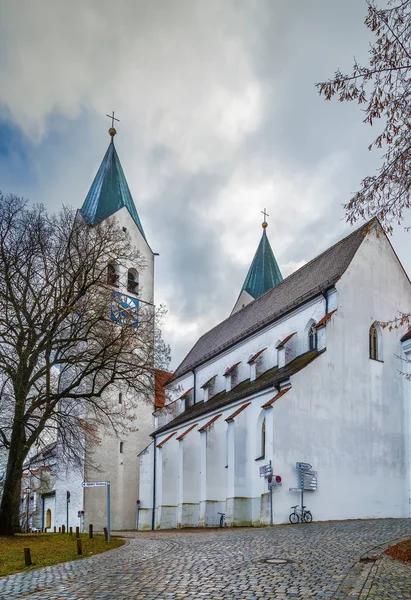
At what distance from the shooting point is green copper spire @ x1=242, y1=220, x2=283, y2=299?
1911 inches

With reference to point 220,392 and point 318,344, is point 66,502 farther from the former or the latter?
point 318,344

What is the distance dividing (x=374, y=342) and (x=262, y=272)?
22.2 m

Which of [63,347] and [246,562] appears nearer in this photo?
[246,562]

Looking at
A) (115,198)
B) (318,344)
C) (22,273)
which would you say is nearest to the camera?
(22,273)

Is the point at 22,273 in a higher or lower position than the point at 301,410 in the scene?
higher

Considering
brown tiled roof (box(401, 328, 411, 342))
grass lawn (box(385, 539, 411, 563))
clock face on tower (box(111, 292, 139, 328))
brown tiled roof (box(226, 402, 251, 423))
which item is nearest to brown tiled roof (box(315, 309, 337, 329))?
brown tiled roof (box(401, 328, 411, 342))

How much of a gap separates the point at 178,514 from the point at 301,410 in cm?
989

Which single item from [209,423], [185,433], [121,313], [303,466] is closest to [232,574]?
[303,466]

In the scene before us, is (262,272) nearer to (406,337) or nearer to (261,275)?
(261,275)

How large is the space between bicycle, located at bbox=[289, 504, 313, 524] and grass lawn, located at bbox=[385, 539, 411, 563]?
958 cm

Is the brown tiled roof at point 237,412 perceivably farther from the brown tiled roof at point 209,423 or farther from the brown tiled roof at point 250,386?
the brown tiled roof at point 209,423

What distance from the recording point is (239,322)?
125ft

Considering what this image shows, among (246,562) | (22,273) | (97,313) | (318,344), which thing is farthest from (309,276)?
(246,562)

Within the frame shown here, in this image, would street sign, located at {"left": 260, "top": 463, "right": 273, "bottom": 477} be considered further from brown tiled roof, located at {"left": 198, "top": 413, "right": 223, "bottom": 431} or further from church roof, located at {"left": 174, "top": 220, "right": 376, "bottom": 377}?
church roof, located at {"left": 174, "top": 220, "right": 376, "bottom": 377}
